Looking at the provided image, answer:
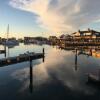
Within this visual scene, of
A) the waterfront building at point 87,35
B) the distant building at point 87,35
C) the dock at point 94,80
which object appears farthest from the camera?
the distant building at point 87,35

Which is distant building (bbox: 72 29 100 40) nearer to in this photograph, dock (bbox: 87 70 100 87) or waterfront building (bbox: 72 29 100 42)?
waterfront building (bbox: 72 29 100 42)

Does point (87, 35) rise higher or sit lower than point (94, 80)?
higher

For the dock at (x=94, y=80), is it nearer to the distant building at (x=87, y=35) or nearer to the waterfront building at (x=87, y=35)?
the waterfront building at (x=87, y=35)

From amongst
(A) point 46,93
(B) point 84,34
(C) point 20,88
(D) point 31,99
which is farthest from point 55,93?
(B) point 84,34

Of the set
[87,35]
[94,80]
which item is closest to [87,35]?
[87,35]

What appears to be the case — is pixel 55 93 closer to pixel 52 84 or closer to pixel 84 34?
pixel 52 84

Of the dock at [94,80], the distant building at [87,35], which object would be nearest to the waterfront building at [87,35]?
the distant building at [87,35]

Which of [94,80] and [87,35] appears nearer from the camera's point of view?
[94,80]

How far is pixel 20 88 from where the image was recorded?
120ft

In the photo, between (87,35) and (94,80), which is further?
(87,35)

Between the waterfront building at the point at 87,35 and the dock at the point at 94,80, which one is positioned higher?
the waterfront building at the point at 87,35

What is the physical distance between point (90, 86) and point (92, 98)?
541 centimetres

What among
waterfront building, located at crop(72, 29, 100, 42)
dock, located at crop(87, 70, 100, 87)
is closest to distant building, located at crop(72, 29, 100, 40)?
waterfront building, located at crop(72, 29, 100, 42)

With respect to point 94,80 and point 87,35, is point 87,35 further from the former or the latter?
point 94,80
